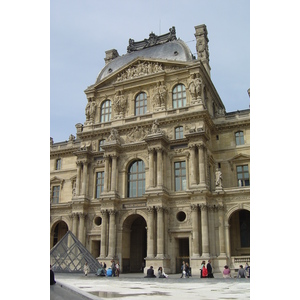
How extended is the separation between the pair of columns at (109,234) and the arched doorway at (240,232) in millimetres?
10771

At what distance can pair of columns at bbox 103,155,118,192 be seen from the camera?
34.8 metres

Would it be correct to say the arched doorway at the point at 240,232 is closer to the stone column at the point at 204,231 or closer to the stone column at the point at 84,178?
the stone column at the point at 204,231

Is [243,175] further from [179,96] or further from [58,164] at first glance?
[58,164]

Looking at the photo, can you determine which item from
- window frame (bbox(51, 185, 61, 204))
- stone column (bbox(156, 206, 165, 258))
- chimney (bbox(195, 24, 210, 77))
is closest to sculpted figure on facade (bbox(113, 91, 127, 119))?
chimney (bbox(195, 24, 210, 77))

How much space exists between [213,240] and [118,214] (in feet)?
30.4

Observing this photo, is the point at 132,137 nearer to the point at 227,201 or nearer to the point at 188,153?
the point at 188,153

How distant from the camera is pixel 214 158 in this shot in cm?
3550

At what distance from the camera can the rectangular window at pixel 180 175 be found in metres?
33.1

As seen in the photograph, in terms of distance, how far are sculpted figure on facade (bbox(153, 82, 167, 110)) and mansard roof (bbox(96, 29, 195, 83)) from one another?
3.88 meters

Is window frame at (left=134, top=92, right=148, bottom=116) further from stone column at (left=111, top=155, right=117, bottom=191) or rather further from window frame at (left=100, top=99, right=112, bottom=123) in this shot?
stone column at (left=111, top=155, right=117, bottom=191)

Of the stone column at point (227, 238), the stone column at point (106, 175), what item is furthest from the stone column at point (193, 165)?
the stone column at point (106, 175)

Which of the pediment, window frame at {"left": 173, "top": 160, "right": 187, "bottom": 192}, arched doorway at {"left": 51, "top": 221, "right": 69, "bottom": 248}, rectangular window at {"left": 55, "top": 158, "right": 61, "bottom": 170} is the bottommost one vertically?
arched doorway at {"left": 51, "top": 221, "right": 69, "bottom": 248}

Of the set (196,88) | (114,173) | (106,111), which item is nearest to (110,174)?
(114,173)
